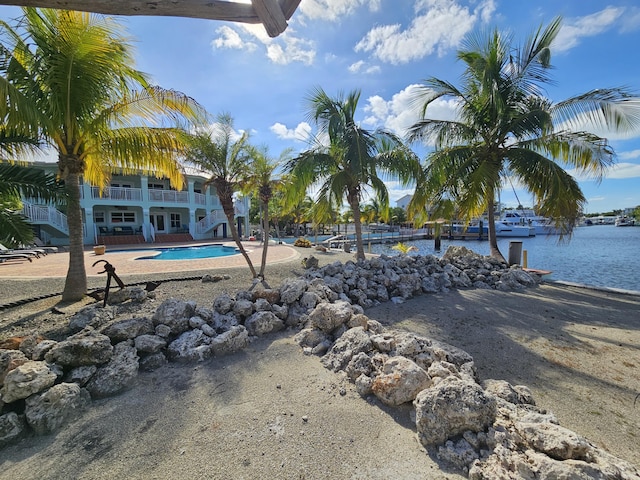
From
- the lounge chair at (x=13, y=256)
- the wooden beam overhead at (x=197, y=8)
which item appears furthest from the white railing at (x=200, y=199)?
the wooden beam overhead at (x=197, y=8)

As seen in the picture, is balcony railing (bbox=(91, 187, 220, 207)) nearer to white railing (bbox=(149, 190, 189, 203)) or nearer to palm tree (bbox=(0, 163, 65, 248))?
white railing (bbox=(149, 190, 189, 203))

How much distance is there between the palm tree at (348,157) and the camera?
860 cm

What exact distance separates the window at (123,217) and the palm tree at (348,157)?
867 inches

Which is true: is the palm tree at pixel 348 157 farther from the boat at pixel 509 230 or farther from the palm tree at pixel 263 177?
the boat at pixel 509 230

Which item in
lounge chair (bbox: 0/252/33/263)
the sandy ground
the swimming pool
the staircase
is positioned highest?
the staircase

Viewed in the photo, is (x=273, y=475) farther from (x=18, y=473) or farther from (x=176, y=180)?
(x=176, y=180)

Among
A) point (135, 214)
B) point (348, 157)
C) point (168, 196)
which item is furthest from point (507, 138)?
point (135, 214)

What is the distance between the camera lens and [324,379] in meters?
3.11

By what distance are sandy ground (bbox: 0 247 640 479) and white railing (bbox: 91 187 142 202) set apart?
62.9ft

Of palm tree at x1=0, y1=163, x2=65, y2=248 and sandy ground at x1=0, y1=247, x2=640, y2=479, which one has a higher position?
palm tree at x1=0, y1=163, x2=65, y2=248

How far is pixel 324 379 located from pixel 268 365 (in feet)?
2.65

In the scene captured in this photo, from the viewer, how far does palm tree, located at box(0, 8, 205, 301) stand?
188 inches

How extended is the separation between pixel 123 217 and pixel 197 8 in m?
27.2

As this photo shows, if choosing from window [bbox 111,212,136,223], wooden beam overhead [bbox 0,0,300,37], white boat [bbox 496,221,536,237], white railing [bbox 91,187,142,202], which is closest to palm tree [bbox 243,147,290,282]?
wooden beam overhead [bbox 0,0,300,37]
